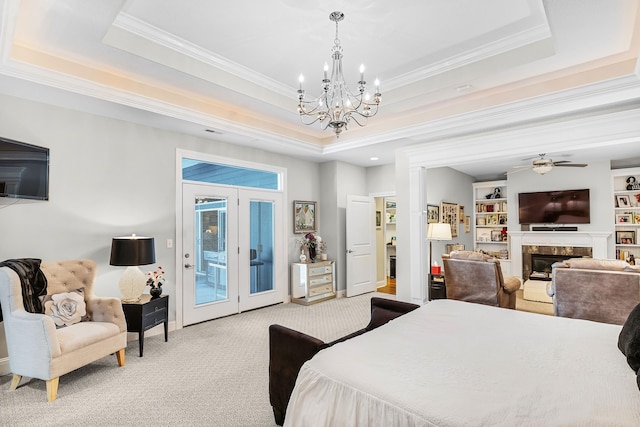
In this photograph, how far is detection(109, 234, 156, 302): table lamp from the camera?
3.39 meters

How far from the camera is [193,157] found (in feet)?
14.6

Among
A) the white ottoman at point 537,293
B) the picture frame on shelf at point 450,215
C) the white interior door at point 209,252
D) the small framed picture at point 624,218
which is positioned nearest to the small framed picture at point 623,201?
the small framed picture at point 624,218

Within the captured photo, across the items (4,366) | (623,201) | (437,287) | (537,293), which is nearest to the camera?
(4,366)

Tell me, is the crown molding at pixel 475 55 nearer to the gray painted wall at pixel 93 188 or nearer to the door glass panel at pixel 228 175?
the door glass panel at pixel 228 175

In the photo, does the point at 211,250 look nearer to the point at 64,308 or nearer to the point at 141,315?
the point at 141,315

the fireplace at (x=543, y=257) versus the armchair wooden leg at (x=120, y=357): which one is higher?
the fireplace at (x=543, y=257)

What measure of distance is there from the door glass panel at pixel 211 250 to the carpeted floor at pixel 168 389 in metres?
0.67

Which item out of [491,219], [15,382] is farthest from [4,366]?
[491,219]

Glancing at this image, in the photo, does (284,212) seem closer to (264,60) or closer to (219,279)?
(219,279)

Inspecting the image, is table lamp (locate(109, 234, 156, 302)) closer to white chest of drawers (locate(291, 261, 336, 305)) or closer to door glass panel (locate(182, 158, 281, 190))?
door glass panel (locate(182, 158, 281, 190))

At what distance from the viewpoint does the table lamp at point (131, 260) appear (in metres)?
3.39

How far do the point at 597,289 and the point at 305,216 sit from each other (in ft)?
13.4

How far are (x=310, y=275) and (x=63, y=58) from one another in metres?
4.16

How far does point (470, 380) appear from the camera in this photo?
1467 millimetres
